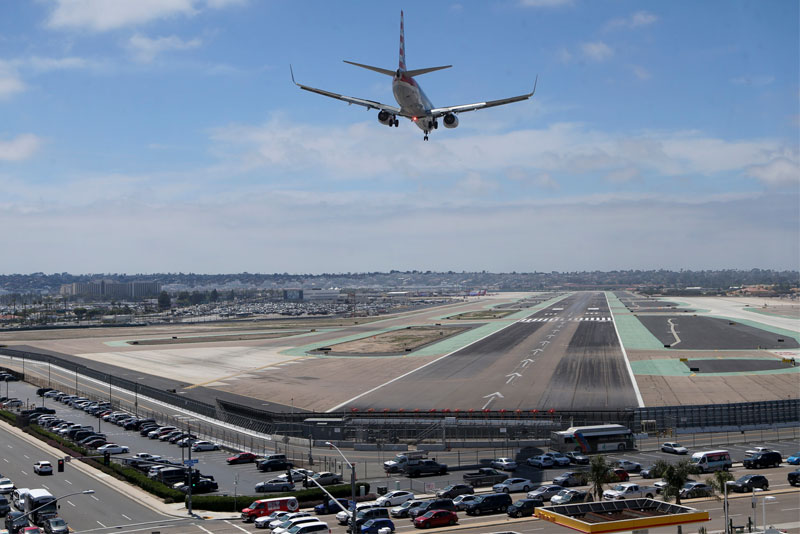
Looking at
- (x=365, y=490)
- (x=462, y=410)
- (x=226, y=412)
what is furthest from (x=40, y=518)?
(x=462, y=410)

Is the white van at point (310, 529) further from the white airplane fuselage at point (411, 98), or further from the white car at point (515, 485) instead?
the white airplane fuselage at point (411, 98)

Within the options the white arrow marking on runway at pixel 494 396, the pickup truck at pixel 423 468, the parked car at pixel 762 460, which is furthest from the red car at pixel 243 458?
the parked car at pixel 762 460

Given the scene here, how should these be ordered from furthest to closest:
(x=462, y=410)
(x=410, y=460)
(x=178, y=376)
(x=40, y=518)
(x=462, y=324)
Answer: (x=462, y=324)
(x=178, y=376)
(x=462, y=410)
(x=410, y=460)
(x=40, y=518)

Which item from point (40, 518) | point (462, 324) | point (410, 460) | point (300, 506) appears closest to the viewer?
point (40, 518)

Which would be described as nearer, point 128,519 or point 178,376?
point 128,519

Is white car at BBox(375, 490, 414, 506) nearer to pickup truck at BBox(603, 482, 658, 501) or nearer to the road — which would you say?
pickup truck at BBox(603, 482, 658, 501)

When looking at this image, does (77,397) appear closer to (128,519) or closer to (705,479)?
(128,519)

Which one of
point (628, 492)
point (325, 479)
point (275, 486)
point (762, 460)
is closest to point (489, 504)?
point (628, 492)
